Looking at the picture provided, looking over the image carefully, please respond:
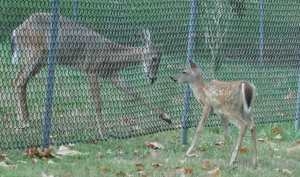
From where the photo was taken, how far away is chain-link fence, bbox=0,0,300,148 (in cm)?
720

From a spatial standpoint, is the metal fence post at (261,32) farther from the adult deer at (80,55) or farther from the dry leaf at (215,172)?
the dry leaf at (215,172)

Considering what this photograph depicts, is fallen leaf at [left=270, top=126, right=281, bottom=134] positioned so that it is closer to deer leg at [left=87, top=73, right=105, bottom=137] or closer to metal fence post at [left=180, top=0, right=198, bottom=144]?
metal fence post at [left=180, top=0, right=198, bottom=144]

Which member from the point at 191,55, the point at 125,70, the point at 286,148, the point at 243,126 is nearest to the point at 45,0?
the point at 125,70

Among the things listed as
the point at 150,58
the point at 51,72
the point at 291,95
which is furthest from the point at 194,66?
the point at 291,95

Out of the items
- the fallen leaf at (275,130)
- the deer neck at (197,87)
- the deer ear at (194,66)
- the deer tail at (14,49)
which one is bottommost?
the fallen leaf at (275,130)

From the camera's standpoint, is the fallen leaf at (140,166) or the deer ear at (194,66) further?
the deer ear at (194,66)

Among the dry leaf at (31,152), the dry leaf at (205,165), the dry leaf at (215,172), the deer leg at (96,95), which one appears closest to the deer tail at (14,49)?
the dry leaf at (31,152)

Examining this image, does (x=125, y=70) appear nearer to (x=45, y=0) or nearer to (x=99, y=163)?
(x=45, y=0)

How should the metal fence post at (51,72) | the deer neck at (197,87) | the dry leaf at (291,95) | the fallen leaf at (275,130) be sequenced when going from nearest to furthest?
the metal fence post at (51,72)
the deer neck at (197,87)
the fallen leaf at (275,130)
the dry leaf at (291,95)

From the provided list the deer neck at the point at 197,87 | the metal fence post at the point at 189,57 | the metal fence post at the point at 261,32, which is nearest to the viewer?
the deer neck at the point at 197,87

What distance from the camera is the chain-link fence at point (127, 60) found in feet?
23.6

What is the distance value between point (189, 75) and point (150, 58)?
3.27ft

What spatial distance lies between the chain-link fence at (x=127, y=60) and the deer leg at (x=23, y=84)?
16mm

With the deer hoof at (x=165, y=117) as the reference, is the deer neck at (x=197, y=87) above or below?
above
